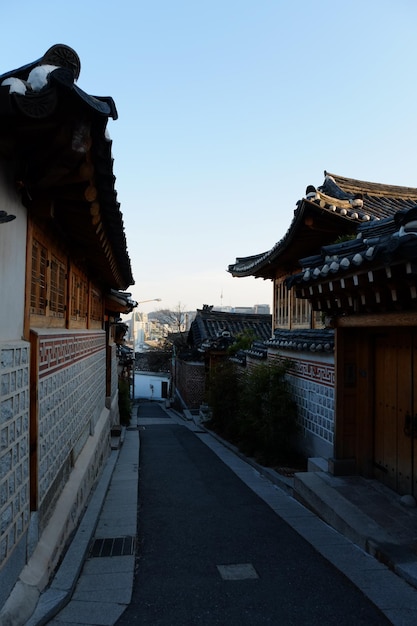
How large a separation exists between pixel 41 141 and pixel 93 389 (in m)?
7.47

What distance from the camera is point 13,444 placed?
3662 millimetres

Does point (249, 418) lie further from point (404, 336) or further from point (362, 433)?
point (404, 336)

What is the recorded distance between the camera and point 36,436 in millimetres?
4297

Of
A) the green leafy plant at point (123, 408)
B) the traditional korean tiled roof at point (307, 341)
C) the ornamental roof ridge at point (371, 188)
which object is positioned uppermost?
the ornamental roof ridge at point (371, 188)

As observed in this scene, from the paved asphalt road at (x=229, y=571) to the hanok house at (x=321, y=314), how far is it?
6.67 feet

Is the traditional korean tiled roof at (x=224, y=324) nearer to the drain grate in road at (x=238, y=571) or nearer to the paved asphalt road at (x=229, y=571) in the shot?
the paved asphalt road at (x=229, y=571)

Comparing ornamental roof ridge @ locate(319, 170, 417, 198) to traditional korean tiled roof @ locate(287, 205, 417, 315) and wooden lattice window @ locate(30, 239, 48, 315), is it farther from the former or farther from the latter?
wooden lattice window @ locate(30, 239, 48, 315)

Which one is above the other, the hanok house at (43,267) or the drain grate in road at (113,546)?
the hanok house at (43,267)

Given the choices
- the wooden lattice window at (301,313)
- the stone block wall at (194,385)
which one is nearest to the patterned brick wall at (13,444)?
the wooden lattice window at (301,313)

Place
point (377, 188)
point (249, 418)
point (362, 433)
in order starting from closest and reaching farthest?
1. point (362, 433)
2. point (249, 418)
3. point (377, 188)

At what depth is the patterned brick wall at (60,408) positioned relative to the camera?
4.64 meters

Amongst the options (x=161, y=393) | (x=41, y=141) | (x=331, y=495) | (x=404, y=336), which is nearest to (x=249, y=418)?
(x=331, y=495)

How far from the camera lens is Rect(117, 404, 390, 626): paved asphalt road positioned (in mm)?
4121

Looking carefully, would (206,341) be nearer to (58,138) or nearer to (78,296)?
(78,296)
